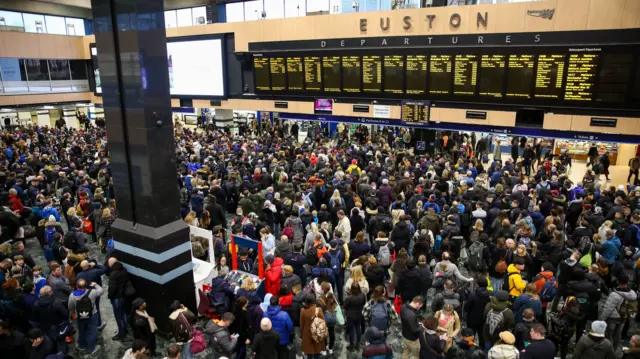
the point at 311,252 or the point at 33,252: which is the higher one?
the point at 311,252

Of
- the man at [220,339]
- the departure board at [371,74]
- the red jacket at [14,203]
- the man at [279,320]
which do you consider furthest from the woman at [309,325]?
the departure board at [371,74]

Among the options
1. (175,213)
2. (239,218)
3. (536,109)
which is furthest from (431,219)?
(536,109)

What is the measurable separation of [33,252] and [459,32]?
15.5 metres

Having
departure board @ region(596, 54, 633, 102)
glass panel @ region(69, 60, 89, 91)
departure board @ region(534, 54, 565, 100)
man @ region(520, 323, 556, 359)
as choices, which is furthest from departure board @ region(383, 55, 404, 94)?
glass panel @ region(69, 60, 89, 91)

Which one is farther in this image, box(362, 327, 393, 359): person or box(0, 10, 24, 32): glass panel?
box(0, 10, 24, 32): glass panel

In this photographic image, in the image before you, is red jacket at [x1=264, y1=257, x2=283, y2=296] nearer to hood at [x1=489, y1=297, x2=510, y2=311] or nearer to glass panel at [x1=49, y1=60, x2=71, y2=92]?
hood at [x1=489, y1=297, x2=510, y2=311]

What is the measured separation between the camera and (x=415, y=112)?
57.6ft

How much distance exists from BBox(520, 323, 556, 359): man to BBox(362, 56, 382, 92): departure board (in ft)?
45.6

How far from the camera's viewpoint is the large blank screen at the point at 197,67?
74.0ft

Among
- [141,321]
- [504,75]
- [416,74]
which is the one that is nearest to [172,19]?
[416,74]

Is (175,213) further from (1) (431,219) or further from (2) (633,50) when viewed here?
Result: (2) (633,50)

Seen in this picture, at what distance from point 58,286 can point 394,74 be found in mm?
14153

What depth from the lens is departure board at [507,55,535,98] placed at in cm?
1491

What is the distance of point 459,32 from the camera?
634 inches
